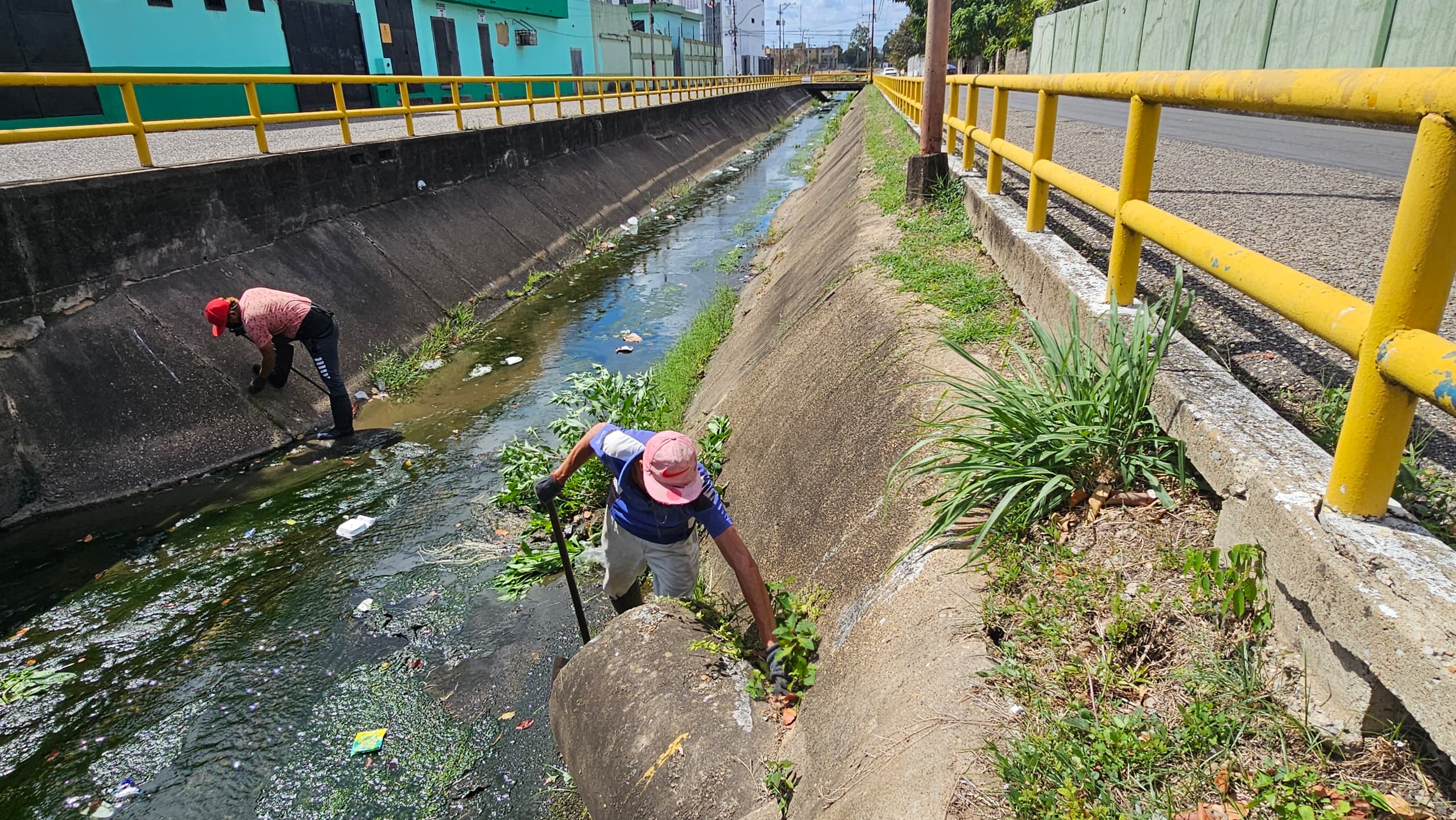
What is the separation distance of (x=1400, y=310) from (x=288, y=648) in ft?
16.3

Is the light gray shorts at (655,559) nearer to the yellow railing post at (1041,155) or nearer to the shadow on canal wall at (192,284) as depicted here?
the yellow railing post at (1041,155)

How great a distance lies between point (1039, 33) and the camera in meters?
34.0

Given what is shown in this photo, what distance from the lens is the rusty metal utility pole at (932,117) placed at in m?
7.40

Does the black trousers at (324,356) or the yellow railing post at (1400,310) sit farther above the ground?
the yellow railing post at (1400,310)

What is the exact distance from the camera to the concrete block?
5.16ft

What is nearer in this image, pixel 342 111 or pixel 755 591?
pixel 755 591

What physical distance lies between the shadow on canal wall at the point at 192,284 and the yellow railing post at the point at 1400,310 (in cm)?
715

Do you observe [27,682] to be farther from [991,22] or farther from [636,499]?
[991,22]

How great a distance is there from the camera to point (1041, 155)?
4621 millimetres

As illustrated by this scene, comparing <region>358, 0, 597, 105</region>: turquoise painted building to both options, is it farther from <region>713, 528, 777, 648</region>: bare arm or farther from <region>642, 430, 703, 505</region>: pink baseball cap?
<region>713, 528, 777, 648</region>: bare arm

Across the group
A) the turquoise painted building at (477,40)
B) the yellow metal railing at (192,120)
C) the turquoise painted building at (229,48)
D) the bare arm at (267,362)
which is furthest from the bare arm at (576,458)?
the turquoise painted building at (477,40)

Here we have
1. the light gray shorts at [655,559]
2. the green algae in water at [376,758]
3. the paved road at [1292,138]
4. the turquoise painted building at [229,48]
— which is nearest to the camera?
the green algae in water at [376,758]

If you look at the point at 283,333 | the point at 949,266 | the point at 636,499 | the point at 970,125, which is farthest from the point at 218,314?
the point at 970,125

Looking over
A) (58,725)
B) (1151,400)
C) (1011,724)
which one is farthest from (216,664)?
(1151,400)
